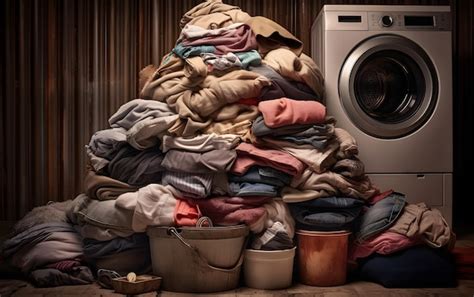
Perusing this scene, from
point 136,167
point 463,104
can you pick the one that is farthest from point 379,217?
point 463,104

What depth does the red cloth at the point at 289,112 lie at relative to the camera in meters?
2.28

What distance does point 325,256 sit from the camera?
226cm

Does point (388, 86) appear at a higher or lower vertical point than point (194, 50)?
lower

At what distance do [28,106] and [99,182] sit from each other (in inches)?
56.6

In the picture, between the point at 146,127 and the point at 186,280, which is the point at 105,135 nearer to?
the point at 146,127

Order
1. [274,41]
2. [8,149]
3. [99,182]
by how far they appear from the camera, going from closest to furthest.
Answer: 1. [99,182]
2. [274,41]
3. [8,149]

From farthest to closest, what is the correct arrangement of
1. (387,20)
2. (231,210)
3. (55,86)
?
1. (55,86)
2. (387,20)
3. (231,210)

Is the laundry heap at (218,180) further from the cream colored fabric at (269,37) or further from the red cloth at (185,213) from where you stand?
the cream colored fabric at (269,37)

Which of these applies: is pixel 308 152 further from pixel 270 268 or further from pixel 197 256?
pixel 197 256

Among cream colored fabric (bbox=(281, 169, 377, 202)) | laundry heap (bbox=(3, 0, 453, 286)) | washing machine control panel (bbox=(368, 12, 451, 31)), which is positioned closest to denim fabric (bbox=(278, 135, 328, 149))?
laundry heap (bbox=(3, 0, 453, 286))

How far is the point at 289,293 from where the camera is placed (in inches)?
85.1

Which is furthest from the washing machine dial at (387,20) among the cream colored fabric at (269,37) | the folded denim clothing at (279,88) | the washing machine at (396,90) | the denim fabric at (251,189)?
the denim fabric at (251,189)

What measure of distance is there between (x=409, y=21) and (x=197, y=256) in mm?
1636

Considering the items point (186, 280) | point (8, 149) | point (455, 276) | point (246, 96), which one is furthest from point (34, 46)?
point (455, 276)
